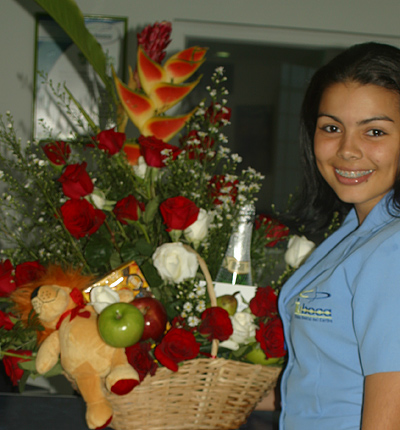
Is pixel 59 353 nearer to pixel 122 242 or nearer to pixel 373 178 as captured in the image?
pixel 122 242

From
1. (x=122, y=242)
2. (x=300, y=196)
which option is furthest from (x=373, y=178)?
(x=122, y=242)

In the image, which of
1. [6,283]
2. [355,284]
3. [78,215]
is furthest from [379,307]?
[6,283]

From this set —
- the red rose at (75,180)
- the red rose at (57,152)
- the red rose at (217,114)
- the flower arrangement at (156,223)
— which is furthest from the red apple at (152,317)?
the red rose at (217,114)

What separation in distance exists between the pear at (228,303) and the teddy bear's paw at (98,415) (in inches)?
9.7

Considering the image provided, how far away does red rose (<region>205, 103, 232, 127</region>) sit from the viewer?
41.1 inches

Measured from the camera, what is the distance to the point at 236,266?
95 centimetres

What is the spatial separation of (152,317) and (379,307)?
332 millimetres

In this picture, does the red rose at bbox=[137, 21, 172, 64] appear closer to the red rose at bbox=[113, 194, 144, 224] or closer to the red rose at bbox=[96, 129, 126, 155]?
the red rose at bbox=[96, 129, 126, 155]

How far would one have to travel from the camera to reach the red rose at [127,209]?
88cm

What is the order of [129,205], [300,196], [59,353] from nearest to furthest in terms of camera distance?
[59,353]
[129,205]
[300,196]

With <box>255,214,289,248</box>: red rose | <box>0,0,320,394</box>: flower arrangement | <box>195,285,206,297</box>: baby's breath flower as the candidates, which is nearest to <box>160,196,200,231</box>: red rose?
<box>0,0,320,394</box>: flower arrangement

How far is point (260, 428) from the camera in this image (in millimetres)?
929

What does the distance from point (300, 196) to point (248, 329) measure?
0.41 m

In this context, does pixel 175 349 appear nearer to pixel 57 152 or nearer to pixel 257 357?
pixel 257 357
